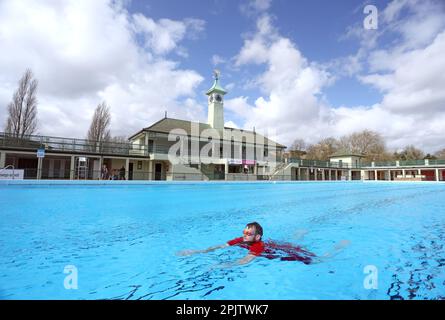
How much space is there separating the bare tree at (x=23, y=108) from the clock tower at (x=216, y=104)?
20.2 m

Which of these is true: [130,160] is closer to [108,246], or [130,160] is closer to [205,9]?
[205,9]

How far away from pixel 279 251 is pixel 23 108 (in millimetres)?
31467

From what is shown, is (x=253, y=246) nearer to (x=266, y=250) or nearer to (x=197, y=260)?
(x=266, y=250)

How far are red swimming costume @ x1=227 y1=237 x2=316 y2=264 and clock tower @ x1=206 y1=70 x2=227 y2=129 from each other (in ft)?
96.6

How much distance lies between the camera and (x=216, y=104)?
3400cm

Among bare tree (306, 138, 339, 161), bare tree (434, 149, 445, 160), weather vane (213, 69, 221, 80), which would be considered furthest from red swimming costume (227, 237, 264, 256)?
bare tree (434, 149, 445, 160)

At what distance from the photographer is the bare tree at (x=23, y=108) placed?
2534cm

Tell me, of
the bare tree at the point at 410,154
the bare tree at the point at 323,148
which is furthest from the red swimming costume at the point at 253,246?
the bare tree at the point at 410,154

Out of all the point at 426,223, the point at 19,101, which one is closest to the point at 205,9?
the point at 426,223

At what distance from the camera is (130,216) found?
6.98 metres

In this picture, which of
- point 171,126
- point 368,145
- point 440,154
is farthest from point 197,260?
point 440,154

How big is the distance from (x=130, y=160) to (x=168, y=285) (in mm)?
24108

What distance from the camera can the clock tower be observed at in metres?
33.6

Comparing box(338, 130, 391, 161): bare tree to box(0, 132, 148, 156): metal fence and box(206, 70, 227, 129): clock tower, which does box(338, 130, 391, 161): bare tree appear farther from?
box(0, 132, 148, 156): metal fence
